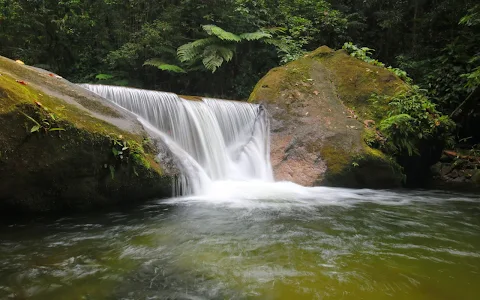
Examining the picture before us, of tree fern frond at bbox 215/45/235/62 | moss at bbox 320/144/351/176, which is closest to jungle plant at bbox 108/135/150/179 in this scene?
moss at bbox 320/144/351/176

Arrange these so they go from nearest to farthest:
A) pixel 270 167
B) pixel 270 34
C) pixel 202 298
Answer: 1. pixel 202 298
2. pixel 270 167
3. pixel 270 34

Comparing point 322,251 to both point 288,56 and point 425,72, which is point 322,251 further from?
point 425,72

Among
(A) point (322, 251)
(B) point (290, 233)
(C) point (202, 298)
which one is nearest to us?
(C) point (202, 298)

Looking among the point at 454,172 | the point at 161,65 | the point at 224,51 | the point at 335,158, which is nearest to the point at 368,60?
the point at 454,172

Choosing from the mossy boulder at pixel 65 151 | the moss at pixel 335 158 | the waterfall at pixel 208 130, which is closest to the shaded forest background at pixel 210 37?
the waterfall at pixel 208 130

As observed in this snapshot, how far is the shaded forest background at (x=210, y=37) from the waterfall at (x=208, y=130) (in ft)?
12.6

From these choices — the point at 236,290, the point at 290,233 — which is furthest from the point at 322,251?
the point at 236,290

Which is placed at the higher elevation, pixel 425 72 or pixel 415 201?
pixel 425 72

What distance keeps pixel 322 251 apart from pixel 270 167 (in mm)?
4445

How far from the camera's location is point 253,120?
8234mm

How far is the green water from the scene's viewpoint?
2.33 m

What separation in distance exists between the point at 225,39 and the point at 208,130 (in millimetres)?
5538

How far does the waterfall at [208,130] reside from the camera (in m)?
6.93

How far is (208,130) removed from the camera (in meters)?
7.36
